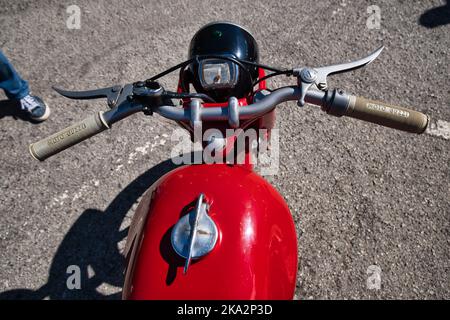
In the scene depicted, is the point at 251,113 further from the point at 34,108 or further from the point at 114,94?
the point at 34,108

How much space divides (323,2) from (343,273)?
2.64m

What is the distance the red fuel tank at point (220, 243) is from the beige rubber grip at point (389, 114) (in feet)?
1.64

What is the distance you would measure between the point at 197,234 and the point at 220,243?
3.7 inches

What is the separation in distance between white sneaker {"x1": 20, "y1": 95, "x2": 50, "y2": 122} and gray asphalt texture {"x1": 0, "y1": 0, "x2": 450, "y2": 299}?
0.25 feet

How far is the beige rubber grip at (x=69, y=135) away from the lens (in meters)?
1.30

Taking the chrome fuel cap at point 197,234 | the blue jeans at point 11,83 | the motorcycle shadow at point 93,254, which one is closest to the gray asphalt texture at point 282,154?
the motorcycle shadow at point 93,254

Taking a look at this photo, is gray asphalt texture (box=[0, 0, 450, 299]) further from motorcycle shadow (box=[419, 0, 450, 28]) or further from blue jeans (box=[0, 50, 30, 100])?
blue jeans (box=[0, 50, 30, 100])

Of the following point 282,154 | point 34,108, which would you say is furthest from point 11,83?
point 282,154

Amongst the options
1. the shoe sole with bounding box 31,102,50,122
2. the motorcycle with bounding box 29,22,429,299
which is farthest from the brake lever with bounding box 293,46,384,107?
the shoe sole with bounding box 31,102,50,122

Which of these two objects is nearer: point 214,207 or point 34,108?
point 214,207

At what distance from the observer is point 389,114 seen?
1214 mm

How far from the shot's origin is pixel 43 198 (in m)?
2.69

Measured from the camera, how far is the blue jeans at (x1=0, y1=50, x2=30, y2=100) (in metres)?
2.81

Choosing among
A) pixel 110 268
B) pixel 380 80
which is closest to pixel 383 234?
pixel 380 80
